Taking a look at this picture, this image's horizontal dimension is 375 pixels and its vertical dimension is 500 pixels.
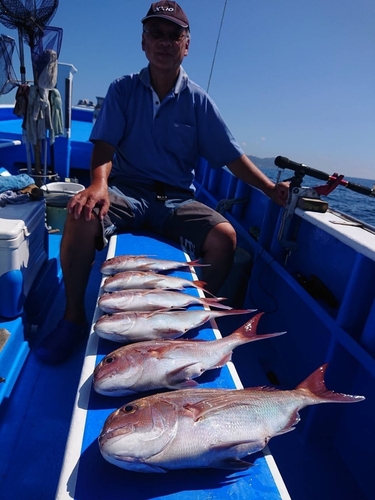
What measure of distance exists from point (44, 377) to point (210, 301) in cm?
120

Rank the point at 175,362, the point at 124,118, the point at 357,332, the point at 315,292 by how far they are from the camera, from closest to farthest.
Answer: the point at 175,362
the point at 357,332
the point at 315,292
the point at 124,118

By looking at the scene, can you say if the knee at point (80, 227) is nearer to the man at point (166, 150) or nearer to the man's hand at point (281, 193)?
the man at point (166, 150)

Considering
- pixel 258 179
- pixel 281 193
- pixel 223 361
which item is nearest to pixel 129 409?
pixel 223 361

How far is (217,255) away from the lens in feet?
9.04

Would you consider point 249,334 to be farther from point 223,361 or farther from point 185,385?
point 185,385

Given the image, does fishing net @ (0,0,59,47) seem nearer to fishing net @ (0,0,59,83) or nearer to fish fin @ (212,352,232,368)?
fishing net @ (0,0,59,83)

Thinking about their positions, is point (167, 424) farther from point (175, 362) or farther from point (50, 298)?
point (50, 298)

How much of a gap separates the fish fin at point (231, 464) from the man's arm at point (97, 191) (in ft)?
5.11

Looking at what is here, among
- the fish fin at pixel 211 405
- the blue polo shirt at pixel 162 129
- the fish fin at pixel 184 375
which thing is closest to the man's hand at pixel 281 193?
the blue polo shirt at pixel 162 129

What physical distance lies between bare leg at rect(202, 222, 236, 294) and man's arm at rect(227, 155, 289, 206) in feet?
1.61

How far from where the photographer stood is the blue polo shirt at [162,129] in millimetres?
3082

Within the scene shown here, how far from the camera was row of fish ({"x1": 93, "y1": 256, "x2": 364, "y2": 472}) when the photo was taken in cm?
104

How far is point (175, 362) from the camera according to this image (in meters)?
1.40

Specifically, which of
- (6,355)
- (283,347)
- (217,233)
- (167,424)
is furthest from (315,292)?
(6,355)
